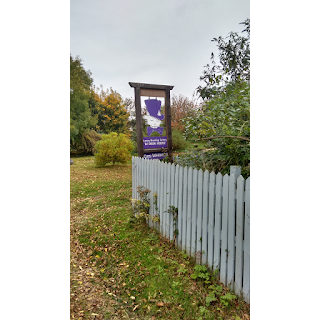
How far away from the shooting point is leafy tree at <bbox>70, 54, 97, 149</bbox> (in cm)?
1662

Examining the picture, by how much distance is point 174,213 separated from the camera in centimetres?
A: 333

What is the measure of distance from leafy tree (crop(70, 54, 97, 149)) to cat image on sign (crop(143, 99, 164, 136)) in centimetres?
1286

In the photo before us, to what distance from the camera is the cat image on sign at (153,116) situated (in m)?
5.12

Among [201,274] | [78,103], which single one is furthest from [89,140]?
[201,274]

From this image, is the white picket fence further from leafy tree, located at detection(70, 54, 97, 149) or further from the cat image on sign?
leafy tree, located at detection(70, 54, 97, 149)

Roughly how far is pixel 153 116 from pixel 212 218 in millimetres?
3330

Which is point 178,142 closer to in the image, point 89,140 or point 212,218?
point 212,218

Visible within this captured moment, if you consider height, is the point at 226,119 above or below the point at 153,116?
below

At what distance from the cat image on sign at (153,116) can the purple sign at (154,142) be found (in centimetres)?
20

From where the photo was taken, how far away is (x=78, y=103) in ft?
57.1
